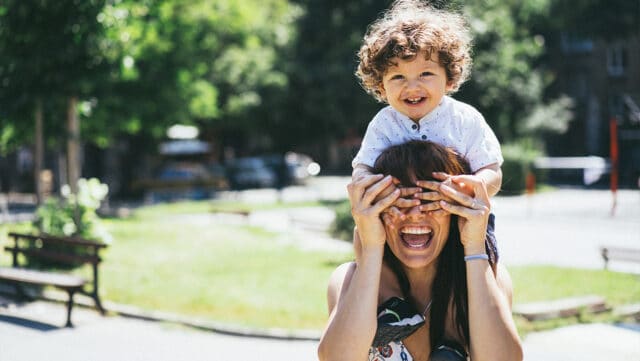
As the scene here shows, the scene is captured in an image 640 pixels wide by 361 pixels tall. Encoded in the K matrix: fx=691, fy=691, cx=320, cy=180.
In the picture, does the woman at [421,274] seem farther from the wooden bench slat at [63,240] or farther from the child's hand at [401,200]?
the wooden bench slat at [63,240]

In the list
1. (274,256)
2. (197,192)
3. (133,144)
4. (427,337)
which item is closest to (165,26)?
(274,256)

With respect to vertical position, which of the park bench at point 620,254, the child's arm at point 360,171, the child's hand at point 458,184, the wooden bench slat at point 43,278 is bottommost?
the park bench at point 620,254

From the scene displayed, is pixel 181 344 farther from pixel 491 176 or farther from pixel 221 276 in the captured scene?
pixel 491 176

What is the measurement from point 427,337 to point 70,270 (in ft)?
36.1

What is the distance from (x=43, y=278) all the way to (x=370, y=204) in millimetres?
8444

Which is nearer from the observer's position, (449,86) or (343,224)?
(449,86)

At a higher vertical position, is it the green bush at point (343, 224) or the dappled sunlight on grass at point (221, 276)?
the green bush at point (343, 224)

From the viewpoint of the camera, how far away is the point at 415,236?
7.64 ft

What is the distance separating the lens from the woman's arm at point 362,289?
7.23 ft

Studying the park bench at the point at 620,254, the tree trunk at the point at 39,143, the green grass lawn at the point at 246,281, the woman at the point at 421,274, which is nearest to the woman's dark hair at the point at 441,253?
the woman at the point at 421,274

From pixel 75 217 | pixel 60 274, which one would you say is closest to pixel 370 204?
pixel 60 274

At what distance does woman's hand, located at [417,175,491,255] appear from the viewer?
2174 mm

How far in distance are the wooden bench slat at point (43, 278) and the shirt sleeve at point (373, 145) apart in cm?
735

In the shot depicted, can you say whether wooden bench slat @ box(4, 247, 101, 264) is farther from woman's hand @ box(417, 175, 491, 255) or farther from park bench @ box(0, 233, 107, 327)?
woman's hand @ box(417, 175, 491, 255)
